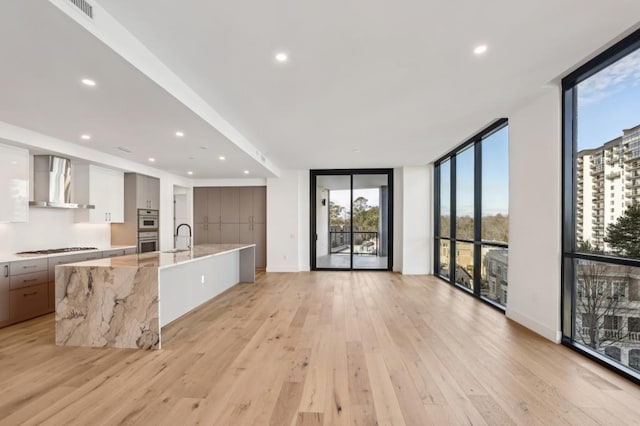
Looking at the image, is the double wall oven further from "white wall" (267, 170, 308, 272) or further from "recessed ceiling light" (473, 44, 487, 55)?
"recessed ceiling light" (473, 44, 487, 55)

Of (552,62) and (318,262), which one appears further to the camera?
(318,262)

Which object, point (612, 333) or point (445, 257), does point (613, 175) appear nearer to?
point (612, 333)

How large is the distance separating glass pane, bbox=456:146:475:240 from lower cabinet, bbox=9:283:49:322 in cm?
670

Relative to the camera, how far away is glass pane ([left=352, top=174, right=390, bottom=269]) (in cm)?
809

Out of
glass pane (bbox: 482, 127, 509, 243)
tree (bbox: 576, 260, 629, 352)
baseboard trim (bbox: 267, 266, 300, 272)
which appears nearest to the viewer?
tree (bbox: 576, 260, 629, 352)

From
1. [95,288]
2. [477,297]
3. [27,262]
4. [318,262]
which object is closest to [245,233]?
[318,262]

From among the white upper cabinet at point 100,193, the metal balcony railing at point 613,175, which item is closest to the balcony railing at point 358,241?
the white upper cabinet at point 100,193

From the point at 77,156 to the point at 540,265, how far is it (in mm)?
6642

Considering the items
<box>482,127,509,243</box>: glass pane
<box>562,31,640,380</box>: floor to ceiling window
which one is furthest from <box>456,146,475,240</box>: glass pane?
<box>562,31,640,380</box>: floor to ceiling window

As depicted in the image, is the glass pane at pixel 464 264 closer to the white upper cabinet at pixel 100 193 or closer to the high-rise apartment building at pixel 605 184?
the high-rise apartment building at pixel 605 184

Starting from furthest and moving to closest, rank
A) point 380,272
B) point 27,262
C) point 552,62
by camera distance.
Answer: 1. point 380,272
2. point 27,262
3. point 552,62

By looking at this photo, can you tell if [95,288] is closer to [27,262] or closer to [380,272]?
[27,262]

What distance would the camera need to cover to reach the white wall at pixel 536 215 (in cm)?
319

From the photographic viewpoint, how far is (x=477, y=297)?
5031 mm
